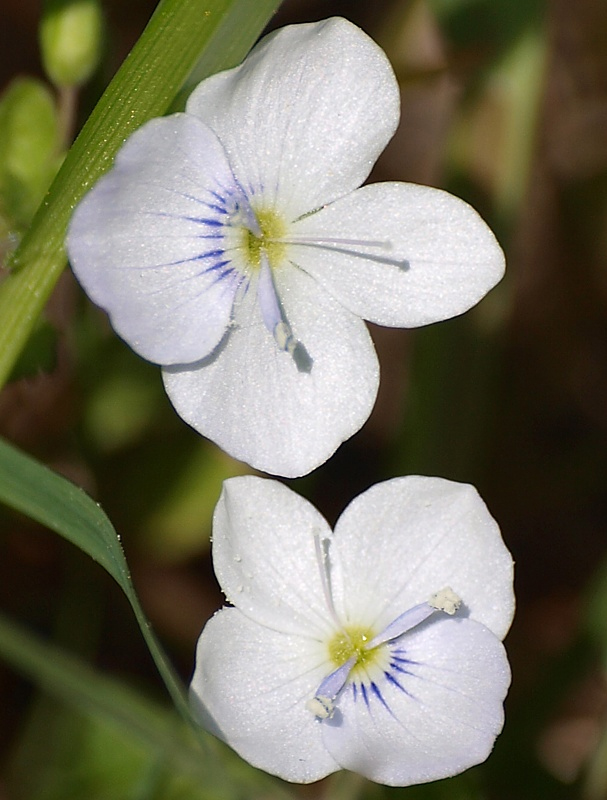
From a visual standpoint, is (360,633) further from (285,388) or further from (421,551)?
(285,388)

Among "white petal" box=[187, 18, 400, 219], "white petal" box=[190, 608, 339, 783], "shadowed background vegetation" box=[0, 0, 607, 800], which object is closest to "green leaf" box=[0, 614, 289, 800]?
"shadowed background vegetation" box=[0, 0, 607, 800]

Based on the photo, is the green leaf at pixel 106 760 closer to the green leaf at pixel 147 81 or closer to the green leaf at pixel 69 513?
the green leaf at pixel 69 513

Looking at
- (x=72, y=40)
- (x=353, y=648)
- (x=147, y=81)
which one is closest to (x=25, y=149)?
(x=72, y=40)

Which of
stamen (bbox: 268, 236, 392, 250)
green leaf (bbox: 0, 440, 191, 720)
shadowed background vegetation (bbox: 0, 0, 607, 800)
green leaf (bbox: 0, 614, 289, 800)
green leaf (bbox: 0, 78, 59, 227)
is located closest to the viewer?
green leaf (bbox: 0, 440, 191, 720)

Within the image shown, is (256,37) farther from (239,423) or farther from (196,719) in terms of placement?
(196,719)

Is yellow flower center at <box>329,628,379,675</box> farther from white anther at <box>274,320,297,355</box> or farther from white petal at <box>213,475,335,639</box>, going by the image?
white anther at <box>274,320,297,355</box>

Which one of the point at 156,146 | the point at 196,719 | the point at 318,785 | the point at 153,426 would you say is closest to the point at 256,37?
the point at 156,146
